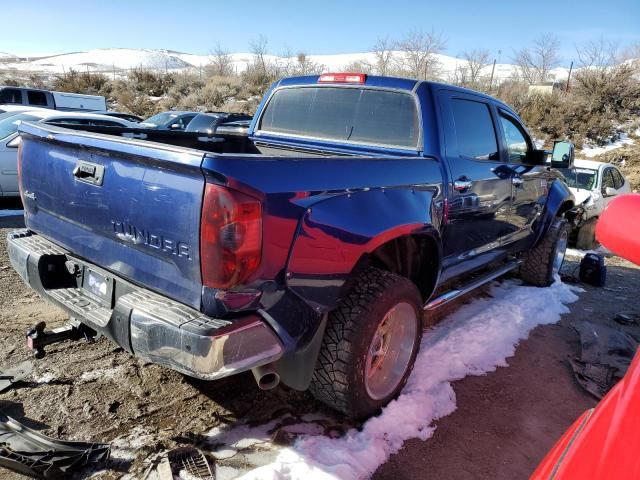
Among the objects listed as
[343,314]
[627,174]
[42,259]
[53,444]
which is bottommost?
[627,174]

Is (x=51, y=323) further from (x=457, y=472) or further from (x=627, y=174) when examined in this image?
(x=627, y=174)

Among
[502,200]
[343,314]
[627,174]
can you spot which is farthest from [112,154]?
[627,174]

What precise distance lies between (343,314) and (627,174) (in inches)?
706

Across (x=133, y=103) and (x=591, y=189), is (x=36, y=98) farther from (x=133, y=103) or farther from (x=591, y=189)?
(x=591, y=189)

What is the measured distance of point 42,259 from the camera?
104 inches

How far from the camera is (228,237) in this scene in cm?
193

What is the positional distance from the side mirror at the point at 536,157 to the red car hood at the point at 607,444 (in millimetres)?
3967

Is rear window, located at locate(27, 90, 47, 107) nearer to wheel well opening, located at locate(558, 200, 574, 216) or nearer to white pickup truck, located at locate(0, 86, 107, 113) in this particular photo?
white pickup truck, located at locate(0, 86, 107, 113)

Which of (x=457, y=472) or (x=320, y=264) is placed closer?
(x=320, y=264)

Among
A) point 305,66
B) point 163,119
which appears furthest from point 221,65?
point 163,119

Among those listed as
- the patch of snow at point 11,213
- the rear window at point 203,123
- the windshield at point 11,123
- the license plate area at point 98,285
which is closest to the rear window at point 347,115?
the license plate area at point 98,285

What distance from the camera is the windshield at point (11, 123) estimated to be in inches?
311

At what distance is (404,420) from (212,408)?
45.1 inches

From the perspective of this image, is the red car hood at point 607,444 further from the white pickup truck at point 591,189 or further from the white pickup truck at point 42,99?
the white pickup truck at point 42,99
